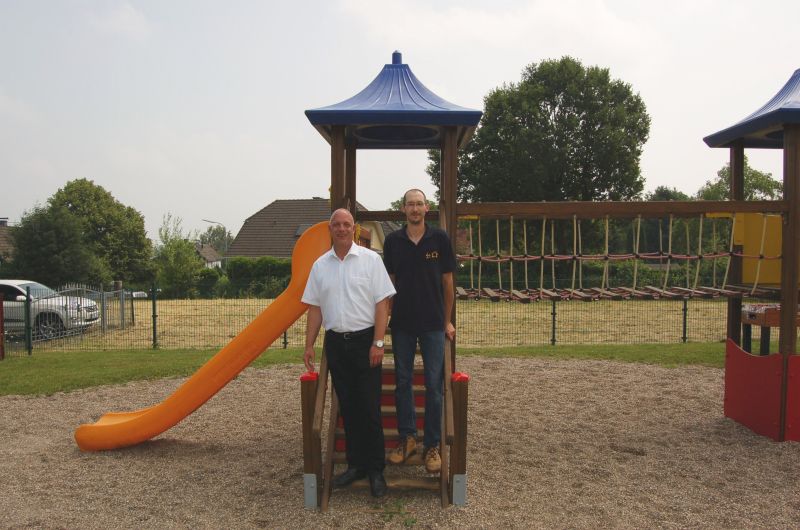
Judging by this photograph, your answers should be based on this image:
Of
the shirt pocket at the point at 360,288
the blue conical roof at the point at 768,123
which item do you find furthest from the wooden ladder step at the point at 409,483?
the blue conical roof at the point at 768,123

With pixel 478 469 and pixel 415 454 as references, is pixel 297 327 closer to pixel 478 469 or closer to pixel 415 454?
pixel 478 469

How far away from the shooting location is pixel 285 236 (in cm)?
3872

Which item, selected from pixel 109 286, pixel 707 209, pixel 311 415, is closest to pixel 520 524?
pixel 311 415

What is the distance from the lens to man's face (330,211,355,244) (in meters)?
4.19

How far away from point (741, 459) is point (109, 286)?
28.4 m

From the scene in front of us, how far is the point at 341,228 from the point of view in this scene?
4.19m

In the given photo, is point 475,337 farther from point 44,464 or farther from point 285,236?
point 285,236

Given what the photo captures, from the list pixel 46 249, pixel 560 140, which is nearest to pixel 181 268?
pixel 46 249

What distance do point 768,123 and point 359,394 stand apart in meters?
4.60

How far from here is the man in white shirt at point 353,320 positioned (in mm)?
4191

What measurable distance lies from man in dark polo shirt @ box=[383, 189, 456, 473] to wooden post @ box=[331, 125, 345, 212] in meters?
1.00

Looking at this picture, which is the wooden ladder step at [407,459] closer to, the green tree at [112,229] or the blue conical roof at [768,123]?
the blue conical roof at [768,123]

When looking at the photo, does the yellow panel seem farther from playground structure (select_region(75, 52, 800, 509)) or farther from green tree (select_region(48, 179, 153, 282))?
green tree (select_region(48, 179, 153, 282))

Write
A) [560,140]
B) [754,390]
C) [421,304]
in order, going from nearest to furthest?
[421,304] < [754,390] < [560,140]
